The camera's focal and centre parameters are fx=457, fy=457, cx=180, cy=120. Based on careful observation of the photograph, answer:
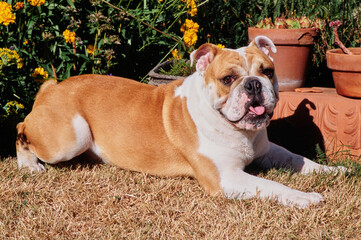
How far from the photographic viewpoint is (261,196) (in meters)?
3.42

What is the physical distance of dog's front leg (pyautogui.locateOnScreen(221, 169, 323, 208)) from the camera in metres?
3.30

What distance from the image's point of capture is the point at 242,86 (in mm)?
3305

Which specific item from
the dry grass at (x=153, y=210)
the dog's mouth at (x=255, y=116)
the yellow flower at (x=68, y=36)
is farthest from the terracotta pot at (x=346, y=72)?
the yellow flower at (x=68, y=36)

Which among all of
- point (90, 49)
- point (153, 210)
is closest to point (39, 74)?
point (90, 49)

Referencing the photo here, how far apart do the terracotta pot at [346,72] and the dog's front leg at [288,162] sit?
789mm

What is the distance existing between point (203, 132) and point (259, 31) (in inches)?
62.9

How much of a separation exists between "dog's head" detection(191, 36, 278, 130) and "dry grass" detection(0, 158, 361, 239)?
2.13ft

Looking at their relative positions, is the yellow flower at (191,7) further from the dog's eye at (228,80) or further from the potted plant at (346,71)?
the dog's eye at (228,80)

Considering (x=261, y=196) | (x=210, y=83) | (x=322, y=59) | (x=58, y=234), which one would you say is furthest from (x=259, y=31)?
(x=58, y=234)

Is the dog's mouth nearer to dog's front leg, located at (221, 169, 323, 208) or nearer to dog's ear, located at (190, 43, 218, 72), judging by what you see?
dog's front leg, located at (221, 169, 323, 208)

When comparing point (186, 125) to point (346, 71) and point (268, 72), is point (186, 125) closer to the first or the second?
point (268, 72)

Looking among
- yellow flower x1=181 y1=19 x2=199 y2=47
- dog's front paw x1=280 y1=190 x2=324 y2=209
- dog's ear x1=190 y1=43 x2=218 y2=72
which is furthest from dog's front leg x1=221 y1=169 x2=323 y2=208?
yellow flower x1=181 y1=19 x2=199 y2=47

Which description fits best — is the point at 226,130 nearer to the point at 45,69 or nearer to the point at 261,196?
the point at 261,196

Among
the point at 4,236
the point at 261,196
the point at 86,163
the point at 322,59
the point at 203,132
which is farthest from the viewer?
the point at 322,59
